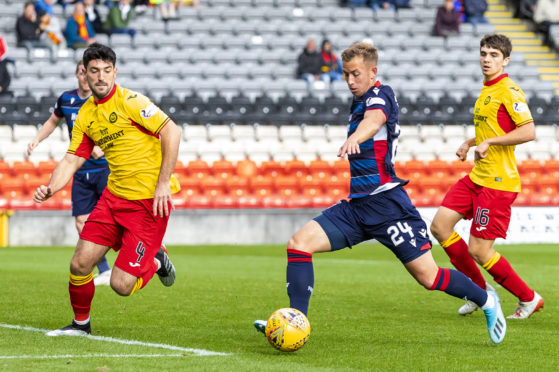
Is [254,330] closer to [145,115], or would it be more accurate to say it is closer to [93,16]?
[145,115]

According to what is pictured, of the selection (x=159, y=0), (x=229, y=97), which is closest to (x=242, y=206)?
(x=229, y=97)

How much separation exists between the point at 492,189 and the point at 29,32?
17.0 metres

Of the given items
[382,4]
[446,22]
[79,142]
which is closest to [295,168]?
[446,22]

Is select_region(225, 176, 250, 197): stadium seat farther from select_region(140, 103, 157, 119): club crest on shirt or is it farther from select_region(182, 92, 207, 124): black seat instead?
select_region(140, 103, 157, 119): club crest on shirt

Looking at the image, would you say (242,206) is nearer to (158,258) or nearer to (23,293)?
(23,293)

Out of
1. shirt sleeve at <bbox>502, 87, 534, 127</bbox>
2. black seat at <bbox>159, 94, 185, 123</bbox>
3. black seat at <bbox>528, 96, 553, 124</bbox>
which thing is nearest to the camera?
shirt sleeve at <bbox>502, 87, 534, 127</bbox>

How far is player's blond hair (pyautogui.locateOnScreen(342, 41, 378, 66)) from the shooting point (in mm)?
5961

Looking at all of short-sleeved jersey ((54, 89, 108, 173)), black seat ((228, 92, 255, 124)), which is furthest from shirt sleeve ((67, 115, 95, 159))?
black seat ((228, 92, 255, 124))

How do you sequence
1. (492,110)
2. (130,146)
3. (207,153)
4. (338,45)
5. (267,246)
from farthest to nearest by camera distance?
(338,45) < (207,153) < (267,246) < (492,110) < (130,146)

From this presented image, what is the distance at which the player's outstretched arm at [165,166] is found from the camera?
20.3 ft

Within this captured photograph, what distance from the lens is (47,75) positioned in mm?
21391

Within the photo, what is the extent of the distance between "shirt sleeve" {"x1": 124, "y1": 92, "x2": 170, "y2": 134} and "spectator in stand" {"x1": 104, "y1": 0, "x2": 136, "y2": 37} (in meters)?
17.0

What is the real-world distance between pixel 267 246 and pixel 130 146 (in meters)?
10.8

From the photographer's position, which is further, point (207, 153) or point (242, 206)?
point (207, 153)
